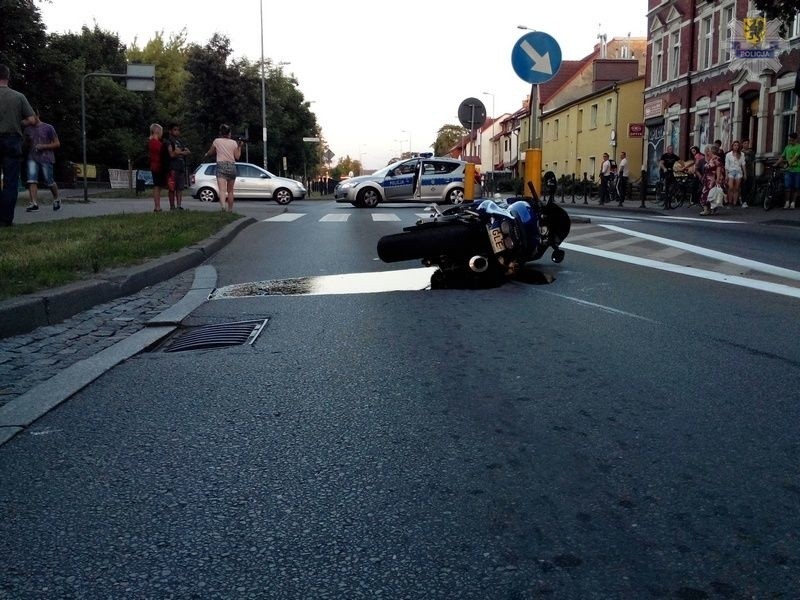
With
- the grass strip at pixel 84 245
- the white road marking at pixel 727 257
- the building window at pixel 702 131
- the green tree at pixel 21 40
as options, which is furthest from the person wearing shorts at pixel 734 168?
the green tree at pixel 21 40

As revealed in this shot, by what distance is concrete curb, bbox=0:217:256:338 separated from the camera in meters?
5.60

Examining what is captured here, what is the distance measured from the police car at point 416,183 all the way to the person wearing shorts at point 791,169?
9293 mm

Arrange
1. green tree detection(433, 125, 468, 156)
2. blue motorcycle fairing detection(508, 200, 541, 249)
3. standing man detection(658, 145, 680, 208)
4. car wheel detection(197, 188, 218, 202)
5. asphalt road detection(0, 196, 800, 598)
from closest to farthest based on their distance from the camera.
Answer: asphalt road detection(0, 196, 800, 598), blue motorcycle fairing detection(508, 200, 541, 249), standing man detection(658, 145, 680, 208), car wheel detection(197, 188, 218, 202), green tree detection(433, 125, 468, 156)

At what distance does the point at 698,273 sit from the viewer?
8.42 meters

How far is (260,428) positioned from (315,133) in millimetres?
91172

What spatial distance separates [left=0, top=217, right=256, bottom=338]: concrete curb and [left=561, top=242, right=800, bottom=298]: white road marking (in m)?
4.86

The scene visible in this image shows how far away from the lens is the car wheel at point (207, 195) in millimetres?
28719

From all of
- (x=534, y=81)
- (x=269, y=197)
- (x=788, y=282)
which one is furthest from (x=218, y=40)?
(x=788, y=282)

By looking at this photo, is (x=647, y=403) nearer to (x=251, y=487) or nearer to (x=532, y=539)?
(x=532, y=539)

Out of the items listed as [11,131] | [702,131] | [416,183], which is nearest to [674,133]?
[702,131]

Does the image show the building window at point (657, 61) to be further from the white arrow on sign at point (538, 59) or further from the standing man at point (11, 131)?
the standing man at point (11, 131)

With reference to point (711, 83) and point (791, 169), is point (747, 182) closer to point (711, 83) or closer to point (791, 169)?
point (791, 169)

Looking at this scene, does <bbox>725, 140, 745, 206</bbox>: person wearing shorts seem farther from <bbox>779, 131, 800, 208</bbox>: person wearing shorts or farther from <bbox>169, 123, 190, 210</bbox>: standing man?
<bbox>169, 123, 190, 210</bbox>: standing man

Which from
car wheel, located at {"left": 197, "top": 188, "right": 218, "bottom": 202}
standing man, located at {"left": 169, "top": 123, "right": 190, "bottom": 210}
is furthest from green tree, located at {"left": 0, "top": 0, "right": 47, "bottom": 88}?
standing man, located at {"left": 169, "top": 123, "right": 190, "bottom": 210}
